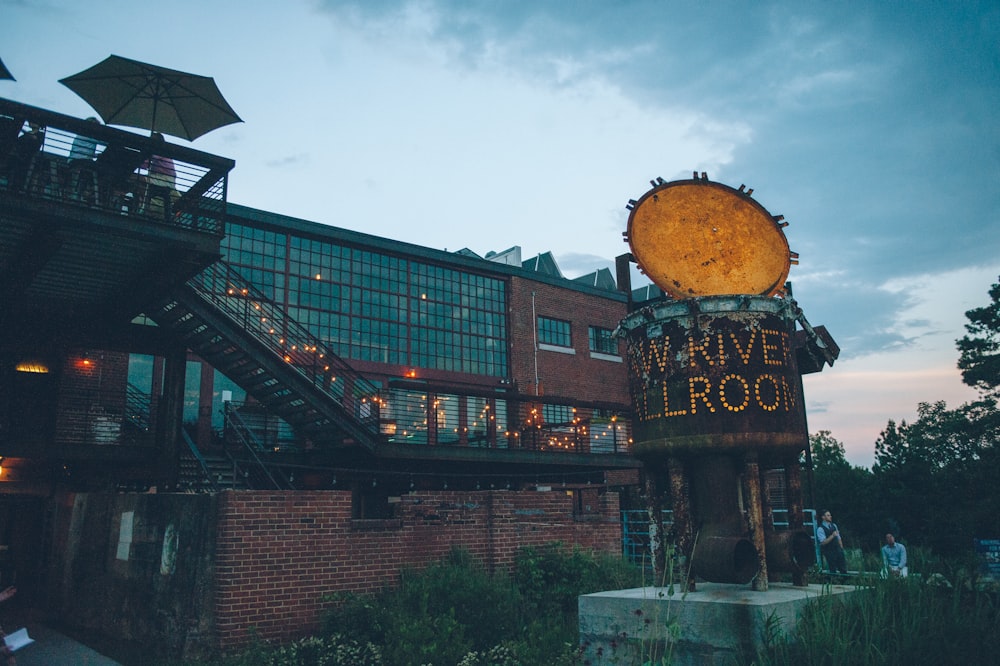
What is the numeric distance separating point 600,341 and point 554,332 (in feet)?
7.69

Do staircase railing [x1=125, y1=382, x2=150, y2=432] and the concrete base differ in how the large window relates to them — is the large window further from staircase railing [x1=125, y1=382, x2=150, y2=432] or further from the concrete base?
the concrete base

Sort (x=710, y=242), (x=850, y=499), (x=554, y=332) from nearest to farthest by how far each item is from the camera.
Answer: (x=710, y=242) → (x=554, y=332) → (x=850, y=499)

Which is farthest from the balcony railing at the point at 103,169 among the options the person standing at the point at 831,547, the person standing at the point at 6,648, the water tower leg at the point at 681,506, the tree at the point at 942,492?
the tree at the point at 942,492

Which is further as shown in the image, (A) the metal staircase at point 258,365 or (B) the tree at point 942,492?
(B) the tree at point 942,492

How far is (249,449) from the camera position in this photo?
16.3 metres

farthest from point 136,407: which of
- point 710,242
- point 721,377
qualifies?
point 721,377

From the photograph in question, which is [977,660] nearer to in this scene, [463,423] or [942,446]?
[463,423]

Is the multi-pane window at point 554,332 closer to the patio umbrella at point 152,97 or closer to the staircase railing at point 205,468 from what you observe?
the staircase railing at point 205,468

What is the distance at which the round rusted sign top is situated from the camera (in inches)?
301

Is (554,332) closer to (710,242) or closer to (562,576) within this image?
(562,576)

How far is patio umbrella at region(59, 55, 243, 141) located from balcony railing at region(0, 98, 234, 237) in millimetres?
839

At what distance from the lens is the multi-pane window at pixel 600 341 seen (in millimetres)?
27953

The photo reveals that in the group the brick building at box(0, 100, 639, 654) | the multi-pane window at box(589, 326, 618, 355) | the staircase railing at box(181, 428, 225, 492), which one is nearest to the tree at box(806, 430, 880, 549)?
the multi-pane window at box(589, 326, 618, 355)

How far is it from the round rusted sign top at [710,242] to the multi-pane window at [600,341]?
20.0 metres
